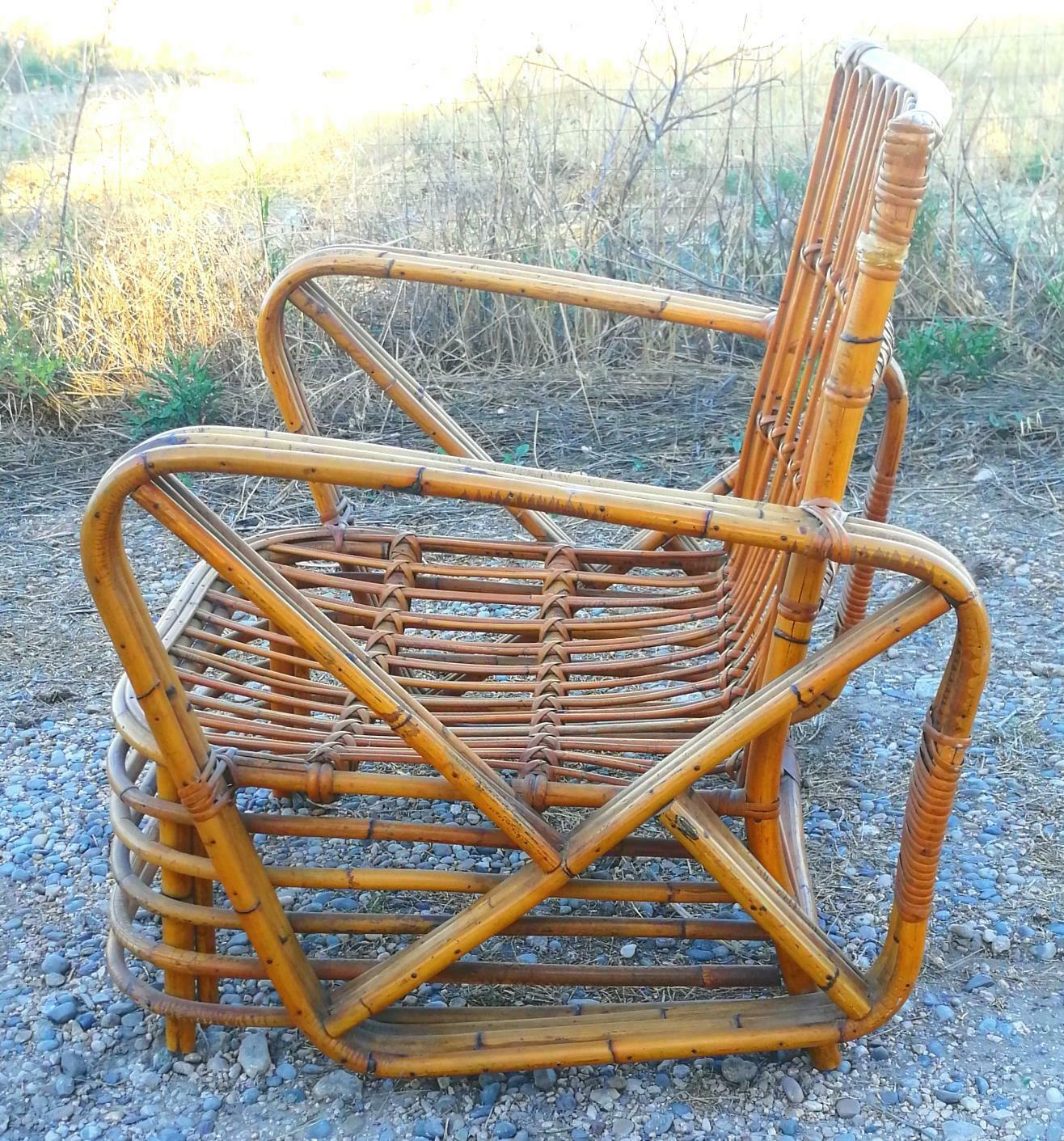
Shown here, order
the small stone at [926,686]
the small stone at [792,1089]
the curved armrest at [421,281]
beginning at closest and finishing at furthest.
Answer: the small stone at [792,1089], the curved armrest at [421,281], the small stone at [926,686]

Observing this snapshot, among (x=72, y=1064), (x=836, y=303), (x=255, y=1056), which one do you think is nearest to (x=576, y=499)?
(x=836, y=303)

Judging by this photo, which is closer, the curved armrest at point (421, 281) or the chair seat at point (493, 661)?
the chair seat at point (493, 661)

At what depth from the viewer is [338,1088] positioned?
1397 millimetres

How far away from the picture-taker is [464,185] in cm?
344

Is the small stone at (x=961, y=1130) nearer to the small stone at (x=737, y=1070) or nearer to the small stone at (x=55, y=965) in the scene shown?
the small stone at (x=737, y=1070)

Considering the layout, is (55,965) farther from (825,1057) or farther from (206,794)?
(825,1057)

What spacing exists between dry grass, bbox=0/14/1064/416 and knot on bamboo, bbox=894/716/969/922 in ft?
7.64

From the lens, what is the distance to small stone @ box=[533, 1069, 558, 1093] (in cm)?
140

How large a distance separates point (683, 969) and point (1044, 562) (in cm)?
150

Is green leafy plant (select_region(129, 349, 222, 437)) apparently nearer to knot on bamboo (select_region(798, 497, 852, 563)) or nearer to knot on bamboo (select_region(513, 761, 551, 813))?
knot on bamboo (select_region(513, 761, 551, 813))

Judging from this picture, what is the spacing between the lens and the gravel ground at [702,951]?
1.35 meters

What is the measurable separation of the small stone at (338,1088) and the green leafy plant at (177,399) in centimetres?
204

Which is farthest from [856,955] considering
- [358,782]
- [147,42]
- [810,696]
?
[147,42]

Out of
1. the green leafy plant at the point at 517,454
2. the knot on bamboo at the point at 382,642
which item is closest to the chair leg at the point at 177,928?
the knot on bamboo at the point at 382,642
